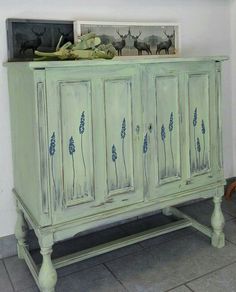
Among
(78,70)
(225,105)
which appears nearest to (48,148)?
(78,70)

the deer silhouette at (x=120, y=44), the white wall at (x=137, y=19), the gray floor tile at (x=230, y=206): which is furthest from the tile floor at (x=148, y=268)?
the deer silhouette at (x=120, y=44)

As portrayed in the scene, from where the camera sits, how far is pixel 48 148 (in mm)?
1745

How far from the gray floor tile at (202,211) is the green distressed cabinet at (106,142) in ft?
1.44

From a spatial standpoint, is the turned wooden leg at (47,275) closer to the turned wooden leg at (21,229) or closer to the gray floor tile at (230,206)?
Result: the turned wooden leg at (21,229)

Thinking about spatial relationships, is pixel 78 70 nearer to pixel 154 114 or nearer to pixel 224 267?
pixel 154 114

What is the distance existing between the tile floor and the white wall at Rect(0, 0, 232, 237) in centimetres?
38

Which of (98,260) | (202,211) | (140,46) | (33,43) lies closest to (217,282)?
(98,260)

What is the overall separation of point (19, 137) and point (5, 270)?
2.47 feet

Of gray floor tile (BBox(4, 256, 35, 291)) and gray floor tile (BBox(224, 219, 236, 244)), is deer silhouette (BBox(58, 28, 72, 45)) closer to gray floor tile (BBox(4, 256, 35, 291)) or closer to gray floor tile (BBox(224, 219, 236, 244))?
gray floor tile (BBox(4, 256, 35, 291))

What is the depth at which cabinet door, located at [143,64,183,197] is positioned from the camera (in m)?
2.00

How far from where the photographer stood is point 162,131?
81.4 inches

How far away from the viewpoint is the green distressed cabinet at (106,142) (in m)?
1.77

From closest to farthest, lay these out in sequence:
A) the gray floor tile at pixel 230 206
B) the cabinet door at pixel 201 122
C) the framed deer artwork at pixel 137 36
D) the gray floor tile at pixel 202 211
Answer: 1. the cabinet door at pixel 201 122
2. the framed deer artwork at pixel 137 36
3. the gray floor tile at pixel 202 211
4. the gray floor tile at pixel 230 206

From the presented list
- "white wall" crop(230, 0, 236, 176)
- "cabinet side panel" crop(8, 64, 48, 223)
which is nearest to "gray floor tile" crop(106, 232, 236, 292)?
"cabinet side panel" crop(8, 64, 48, 223)
